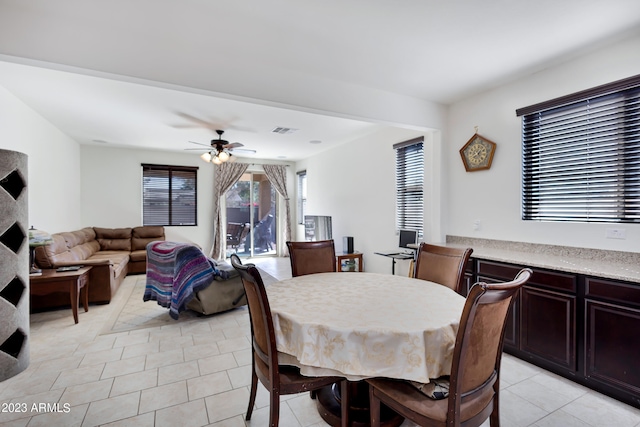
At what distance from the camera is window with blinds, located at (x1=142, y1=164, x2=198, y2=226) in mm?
6918

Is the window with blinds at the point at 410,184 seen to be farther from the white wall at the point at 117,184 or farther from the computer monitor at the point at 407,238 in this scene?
the white wall at the point at 117,184

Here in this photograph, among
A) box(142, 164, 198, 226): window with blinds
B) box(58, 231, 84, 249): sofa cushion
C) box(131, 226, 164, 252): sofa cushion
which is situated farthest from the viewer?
→ box(142, 164, 198, 226): window with blinds

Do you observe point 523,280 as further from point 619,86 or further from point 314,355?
point 619,86

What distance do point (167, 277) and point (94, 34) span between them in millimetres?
2534

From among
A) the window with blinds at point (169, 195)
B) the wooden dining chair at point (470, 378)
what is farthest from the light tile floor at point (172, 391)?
the window with blinds at point (169, 195)

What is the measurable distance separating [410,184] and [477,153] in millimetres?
1157

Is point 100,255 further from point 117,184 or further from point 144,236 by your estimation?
point 117,184

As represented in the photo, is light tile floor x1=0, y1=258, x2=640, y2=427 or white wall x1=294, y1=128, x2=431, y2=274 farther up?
white wall x1=294, y1=128, x2=431, y2=274

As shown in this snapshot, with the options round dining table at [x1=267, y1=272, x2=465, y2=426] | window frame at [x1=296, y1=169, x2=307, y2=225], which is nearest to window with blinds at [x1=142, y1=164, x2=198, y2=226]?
window frame at [x1=296, y1=169, x2=307, y2=225]

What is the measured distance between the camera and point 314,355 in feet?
4.52

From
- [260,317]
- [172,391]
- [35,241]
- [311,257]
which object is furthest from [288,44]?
[35,241]

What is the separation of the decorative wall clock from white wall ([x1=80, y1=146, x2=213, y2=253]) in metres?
6.07

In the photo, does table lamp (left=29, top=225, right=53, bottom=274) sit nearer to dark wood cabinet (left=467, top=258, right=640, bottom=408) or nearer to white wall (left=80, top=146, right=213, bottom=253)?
white wall (left=80, top=146, right=213, bottom=253)

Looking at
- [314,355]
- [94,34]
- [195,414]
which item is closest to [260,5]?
[94,34]
